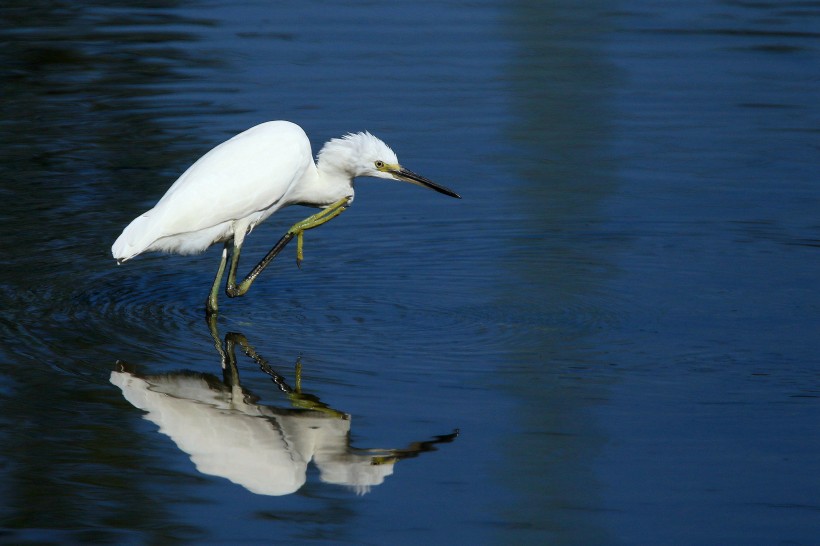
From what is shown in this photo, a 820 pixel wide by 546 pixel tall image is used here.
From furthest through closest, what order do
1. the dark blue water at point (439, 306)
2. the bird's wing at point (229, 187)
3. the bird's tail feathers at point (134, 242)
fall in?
1. the bird's wing at point (229, 187)
2. the bird's tail feathers at point (134, 242)
3. the dark blue water at point (439, 306)

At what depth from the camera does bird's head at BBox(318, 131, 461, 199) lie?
6777 mm

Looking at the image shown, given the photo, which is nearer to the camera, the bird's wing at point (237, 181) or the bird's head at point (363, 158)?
the bird's wing at point (237, 181)

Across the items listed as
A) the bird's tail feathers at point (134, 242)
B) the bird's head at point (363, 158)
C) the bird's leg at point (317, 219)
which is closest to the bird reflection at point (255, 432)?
the bird's tail feathers at point (134, 242)

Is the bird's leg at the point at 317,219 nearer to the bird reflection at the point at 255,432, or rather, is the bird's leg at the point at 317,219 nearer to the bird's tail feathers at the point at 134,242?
the bird's tail feathers at the point at 134,242

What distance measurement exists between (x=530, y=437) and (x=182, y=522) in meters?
1.33

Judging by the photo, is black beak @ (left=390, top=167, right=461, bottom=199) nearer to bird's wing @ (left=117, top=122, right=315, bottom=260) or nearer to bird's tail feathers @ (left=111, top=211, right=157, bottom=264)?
bird's wing @ (left=117, top=122, right=315, bottom=260)

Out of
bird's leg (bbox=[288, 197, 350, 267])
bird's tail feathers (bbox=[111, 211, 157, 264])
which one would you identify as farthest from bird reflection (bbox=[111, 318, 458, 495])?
bird's leg (bbox=[288, 197, 350, 267])

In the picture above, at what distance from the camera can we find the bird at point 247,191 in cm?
623

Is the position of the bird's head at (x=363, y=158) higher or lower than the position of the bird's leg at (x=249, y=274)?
higher

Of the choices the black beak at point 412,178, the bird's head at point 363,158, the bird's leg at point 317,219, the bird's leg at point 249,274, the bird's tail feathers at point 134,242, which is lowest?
the bird's leg at point 249,274

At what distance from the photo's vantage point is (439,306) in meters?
6.27

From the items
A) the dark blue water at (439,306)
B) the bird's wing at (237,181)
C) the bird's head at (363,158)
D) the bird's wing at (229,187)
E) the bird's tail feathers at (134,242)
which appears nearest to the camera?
the dark blue water at (439,306)

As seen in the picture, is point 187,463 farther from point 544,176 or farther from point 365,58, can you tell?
point 365,58

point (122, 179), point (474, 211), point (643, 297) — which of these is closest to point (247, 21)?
point (122, 179)
